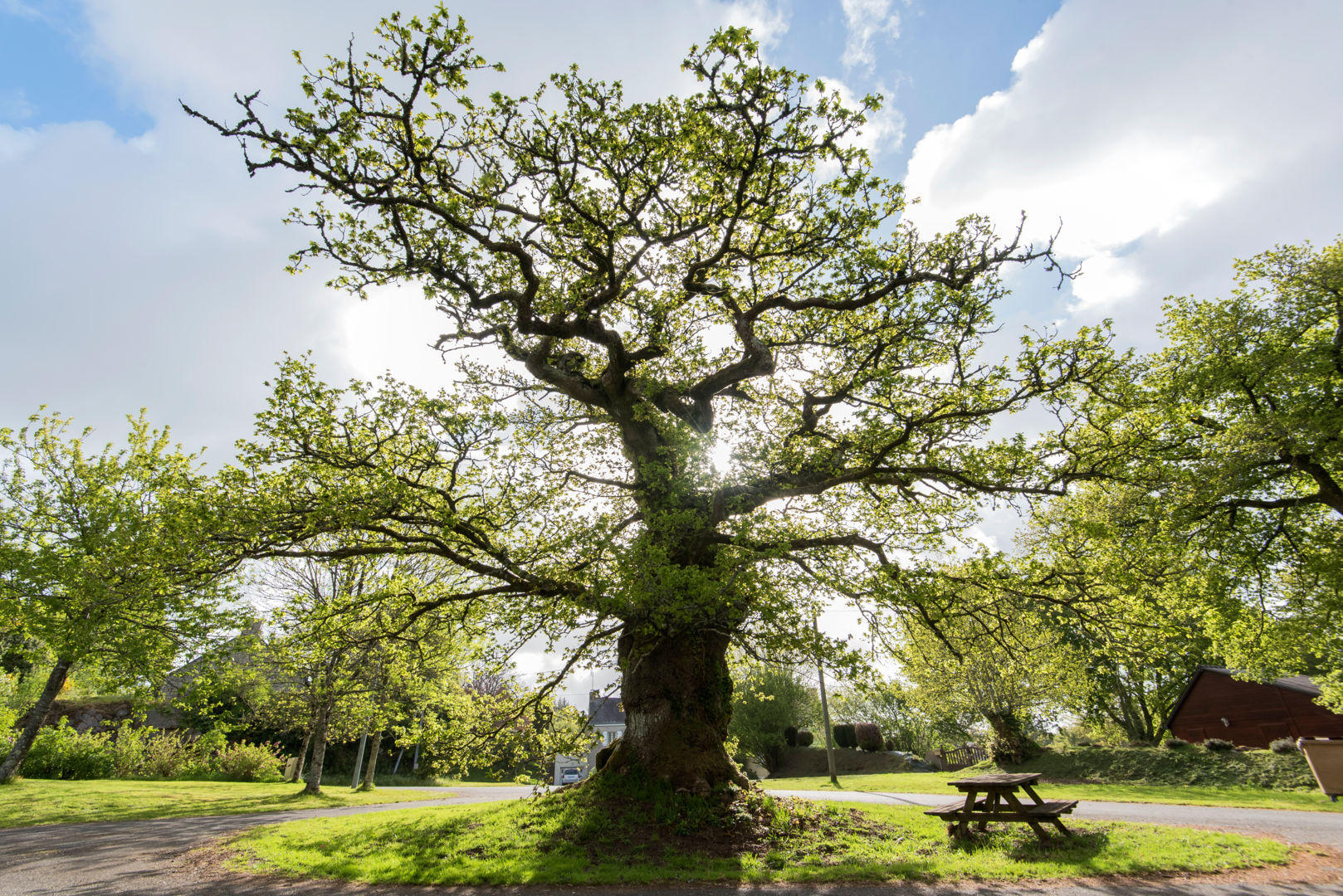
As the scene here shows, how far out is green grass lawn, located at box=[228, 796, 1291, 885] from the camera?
7738mm

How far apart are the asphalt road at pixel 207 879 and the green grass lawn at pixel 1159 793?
14.2ft

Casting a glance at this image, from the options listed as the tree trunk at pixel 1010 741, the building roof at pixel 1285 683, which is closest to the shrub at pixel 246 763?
the tree trunk at pixel 1010 741

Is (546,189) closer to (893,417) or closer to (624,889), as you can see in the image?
(893,417)

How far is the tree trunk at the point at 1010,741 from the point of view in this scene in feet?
88.4

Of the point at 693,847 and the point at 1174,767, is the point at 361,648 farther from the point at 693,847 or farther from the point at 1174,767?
the point at 1174,767

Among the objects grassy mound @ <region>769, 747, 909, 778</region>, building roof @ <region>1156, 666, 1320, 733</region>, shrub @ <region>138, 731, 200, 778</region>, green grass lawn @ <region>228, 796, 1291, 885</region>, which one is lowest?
grassy mound @ <region>769, 747, 909, 778</region>

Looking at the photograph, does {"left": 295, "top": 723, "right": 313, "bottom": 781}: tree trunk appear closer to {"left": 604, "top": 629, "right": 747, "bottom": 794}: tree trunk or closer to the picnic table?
{"left": 604, "top": 629, "right": 747, "bottom": 794}: tree trunk

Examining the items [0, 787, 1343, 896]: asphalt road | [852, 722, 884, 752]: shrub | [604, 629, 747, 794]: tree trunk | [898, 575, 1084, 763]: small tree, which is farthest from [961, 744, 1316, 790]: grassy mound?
[604, 629, 747, 794]: tree trunk

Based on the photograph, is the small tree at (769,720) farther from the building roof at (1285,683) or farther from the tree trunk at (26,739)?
the tree trunk at (26,739)

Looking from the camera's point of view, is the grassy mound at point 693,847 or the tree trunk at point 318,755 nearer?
the grassy mound at point 693,847

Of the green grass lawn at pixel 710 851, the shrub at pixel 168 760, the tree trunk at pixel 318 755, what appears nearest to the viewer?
the green grass lawn at pixel 710 851

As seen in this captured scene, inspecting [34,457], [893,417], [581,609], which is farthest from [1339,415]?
[34,457]

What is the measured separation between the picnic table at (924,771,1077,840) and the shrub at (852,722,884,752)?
2977 cm

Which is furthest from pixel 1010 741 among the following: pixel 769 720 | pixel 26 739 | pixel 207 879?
pixel 26 739
